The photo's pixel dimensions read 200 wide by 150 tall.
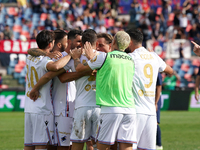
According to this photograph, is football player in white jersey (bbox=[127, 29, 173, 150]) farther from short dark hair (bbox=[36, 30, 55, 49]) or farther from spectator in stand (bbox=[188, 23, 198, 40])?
spectator in stand (bbox=[188, 23, 198, 40])

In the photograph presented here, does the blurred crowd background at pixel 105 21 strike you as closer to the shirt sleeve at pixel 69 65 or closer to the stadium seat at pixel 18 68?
the stadium seat at pixel 18 68

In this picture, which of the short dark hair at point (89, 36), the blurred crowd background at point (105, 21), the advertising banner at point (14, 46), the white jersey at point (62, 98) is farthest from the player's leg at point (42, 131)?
the blurred crowd background at point (105, 21)

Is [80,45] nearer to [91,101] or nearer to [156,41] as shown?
[91,101]

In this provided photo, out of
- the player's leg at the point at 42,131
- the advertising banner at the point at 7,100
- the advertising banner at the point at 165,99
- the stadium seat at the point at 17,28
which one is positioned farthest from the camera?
the stadium seat at the point at 17,28

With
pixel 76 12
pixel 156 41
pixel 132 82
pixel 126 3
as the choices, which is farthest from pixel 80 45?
pixel 126 3

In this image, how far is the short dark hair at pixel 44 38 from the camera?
6.00 metres

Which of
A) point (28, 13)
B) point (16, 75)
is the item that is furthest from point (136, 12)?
point (16, 75)

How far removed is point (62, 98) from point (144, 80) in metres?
1.43

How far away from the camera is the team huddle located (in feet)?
17.3

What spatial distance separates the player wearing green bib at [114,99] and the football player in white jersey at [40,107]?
756 mm

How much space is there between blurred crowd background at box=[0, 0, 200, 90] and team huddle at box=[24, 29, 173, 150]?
14.9 meters

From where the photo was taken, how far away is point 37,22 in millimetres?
23406

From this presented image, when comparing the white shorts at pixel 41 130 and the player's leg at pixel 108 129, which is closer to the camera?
the player's leg at pixel 108 129

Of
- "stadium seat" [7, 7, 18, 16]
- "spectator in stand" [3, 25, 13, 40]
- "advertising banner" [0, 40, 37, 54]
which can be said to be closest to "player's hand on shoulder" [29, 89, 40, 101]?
"advertising banner" [0, 40, 37, 54]
